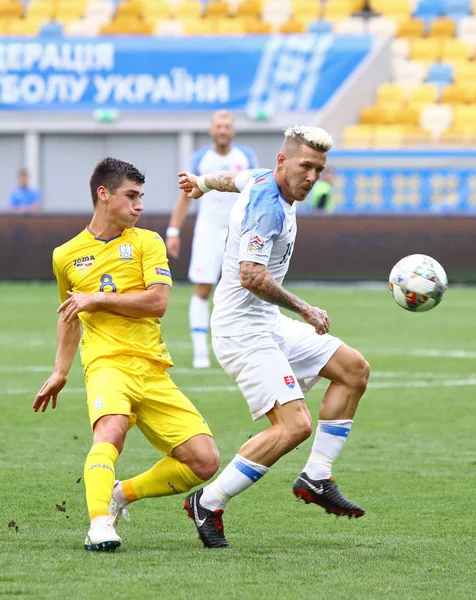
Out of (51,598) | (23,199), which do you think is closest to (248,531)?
(51,598)

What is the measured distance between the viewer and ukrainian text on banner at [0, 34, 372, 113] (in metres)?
27.2

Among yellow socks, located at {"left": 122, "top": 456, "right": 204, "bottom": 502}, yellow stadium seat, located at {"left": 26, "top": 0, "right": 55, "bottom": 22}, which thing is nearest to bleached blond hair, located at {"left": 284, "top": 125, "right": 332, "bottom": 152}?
yellow socks, located at {"left": 122, "top": 456, "right": 204, "bottom": 502}

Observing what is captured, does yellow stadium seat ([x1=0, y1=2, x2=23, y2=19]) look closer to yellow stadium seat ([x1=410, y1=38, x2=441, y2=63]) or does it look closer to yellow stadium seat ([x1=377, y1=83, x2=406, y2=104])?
yellow stadium seat ([x1=377, y1=83, x2=406, y2=104])

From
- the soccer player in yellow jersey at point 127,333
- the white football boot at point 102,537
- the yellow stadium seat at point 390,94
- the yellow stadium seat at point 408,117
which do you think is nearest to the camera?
the white football boot at point 102,537

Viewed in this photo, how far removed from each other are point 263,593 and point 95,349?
153cm

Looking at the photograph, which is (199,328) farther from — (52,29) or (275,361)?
(52,29)

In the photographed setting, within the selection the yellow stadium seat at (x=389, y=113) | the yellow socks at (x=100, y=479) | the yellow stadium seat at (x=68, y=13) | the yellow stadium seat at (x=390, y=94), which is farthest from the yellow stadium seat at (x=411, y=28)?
the yellow socks at (x=100, y=479)

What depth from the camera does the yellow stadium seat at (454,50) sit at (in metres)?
28.4

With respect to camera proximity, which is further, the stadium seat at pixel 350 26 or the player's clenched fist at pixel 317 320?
the stadium seat at pixel 350 26

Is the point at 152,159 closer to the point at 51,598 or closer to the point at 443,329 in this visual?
the point at 443,329

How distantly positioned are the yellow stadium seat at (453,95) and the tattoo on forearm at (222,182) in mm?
21487

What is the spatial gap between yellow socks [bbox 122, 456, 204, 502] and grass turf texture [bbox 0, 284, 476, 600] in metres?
0.20

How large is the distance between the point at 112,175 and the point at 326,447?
165cm

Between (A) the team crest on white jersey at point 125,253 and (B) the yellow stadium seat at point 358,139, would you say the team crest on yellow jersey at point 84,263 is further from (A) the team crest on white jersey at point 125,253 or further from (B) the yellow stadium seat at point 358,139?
(B) the yellow stadium seat at point 358,139
